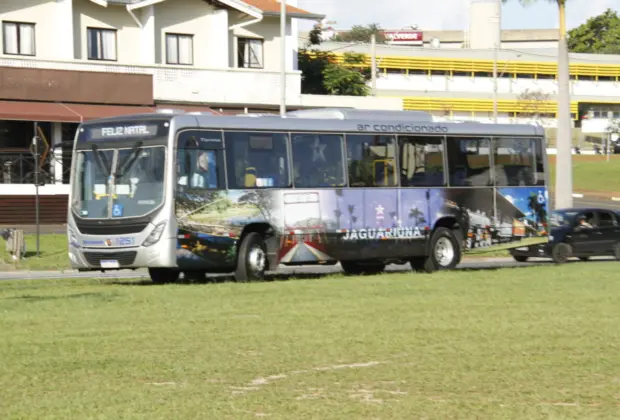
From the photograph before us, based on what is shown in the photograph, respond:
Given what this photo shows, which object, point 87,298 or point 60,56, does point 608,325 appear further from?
point 60,56


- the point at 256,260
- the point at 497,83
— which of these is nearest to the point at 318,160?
the point at 256,260

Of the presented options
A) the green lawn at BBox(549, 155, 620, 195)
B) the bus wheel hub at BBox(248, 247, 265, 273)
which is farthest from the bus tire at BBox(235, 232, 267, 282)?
the green lawn at BBox(549, 155, 620, 195)

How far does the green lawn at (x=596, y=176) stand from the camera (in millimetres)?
78438

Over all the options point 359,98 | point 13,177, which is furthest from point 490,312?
point 359,98

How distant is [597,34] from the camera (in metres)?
148

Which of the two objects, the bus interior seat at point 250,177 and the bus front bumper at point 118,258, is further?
the bus interior seat at point 250,177

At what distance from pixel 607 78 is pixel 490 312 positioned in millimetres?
106282

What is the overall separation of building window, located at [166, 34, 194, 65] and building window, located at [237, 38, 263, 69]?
8.18 feet

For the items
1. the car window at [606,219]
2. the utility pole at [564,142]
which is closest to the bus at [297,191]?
the car window at [606,219]

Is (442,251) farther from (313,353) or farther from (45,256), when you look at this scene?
(313,353)

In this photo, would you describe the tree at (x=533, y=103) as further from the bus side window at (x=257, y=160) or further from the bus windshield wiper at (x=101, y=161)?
the bus windshield wiper at (x=101, y=161)

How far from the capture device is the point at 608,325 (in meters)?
14.6

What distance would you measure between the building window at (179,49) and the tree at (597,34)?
9723 centimetres

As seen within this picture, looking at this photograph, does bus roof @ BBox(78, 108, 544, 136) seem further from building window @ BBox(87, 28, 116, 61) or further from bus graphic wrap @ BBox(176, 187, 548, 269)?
building window @ BBox(87, 28, 116, 61)
